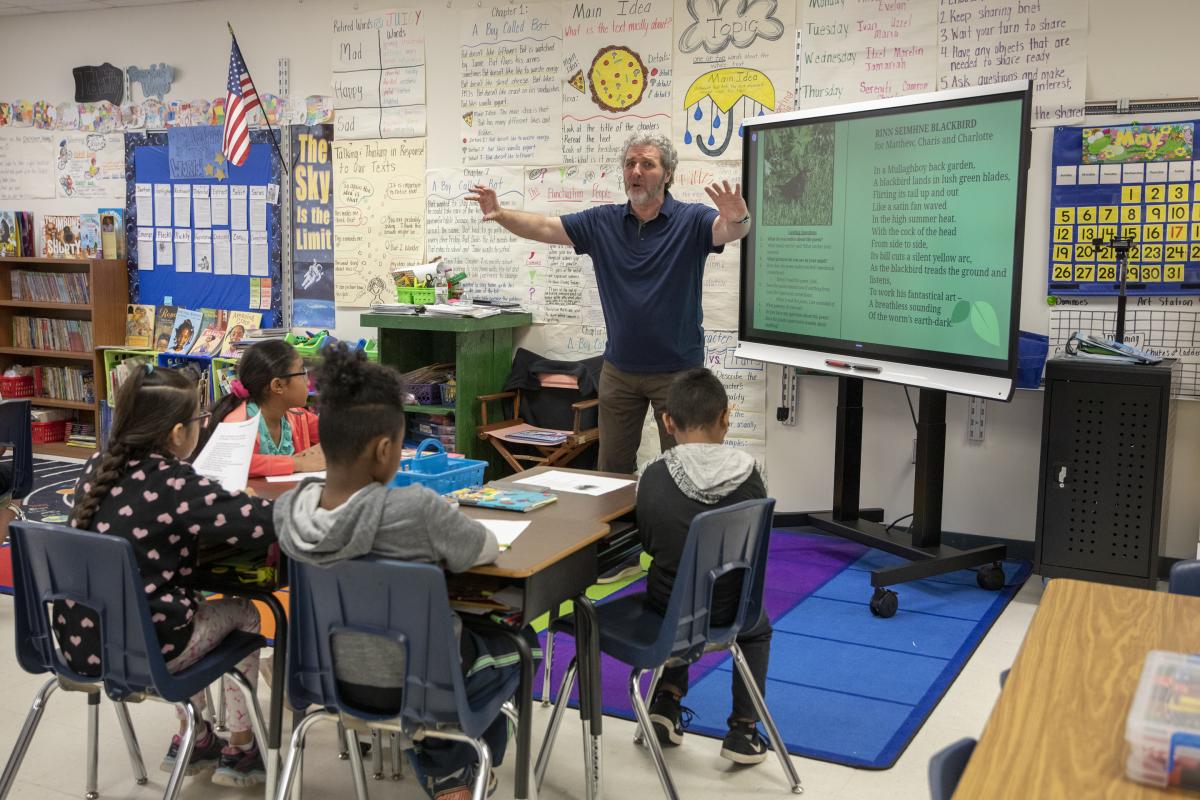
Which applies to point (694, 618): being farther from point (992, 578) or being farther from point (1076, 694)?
point (992, 578)

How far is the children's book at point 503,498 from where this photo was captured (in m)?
2.69

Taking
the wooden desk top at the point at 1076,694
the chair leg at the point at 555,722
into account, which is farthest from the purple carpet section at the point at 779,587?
the wooden desk top at the point at 1076,694

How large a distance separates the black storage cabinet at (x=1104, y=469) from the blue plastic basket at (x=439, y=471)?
2.34 meters

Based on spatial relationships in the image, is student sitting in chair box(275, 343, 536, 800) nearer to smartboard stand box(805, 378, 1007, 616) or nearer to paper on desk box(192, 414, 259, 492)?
paper on desk box(192, 414, 259, 492)

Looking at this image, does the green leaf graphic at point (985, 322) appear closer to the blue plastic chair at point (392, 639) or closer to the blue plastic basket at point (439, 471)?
the blue plastic basket at point (439, 471)

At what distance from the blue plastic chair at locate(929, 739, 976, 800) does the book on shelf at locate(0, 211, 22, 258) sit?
7.39m

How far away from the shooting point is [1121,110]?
4496mm

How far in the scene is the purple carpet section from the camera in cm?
338

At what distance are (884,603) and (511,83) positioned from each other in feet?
10.7

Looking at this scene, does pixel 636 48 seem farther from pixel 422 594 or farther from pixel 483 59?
pixel 422 594

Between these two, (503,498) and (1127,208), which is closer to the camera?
(503,498)

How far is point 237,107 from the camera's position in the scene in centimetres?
629

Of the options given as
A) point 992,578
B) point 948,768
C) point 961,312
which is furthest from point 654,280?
point 948,768

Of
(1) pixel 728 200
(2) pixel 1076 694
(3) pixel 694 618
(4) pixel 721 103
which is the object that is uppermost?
(4) pixel 721 103
